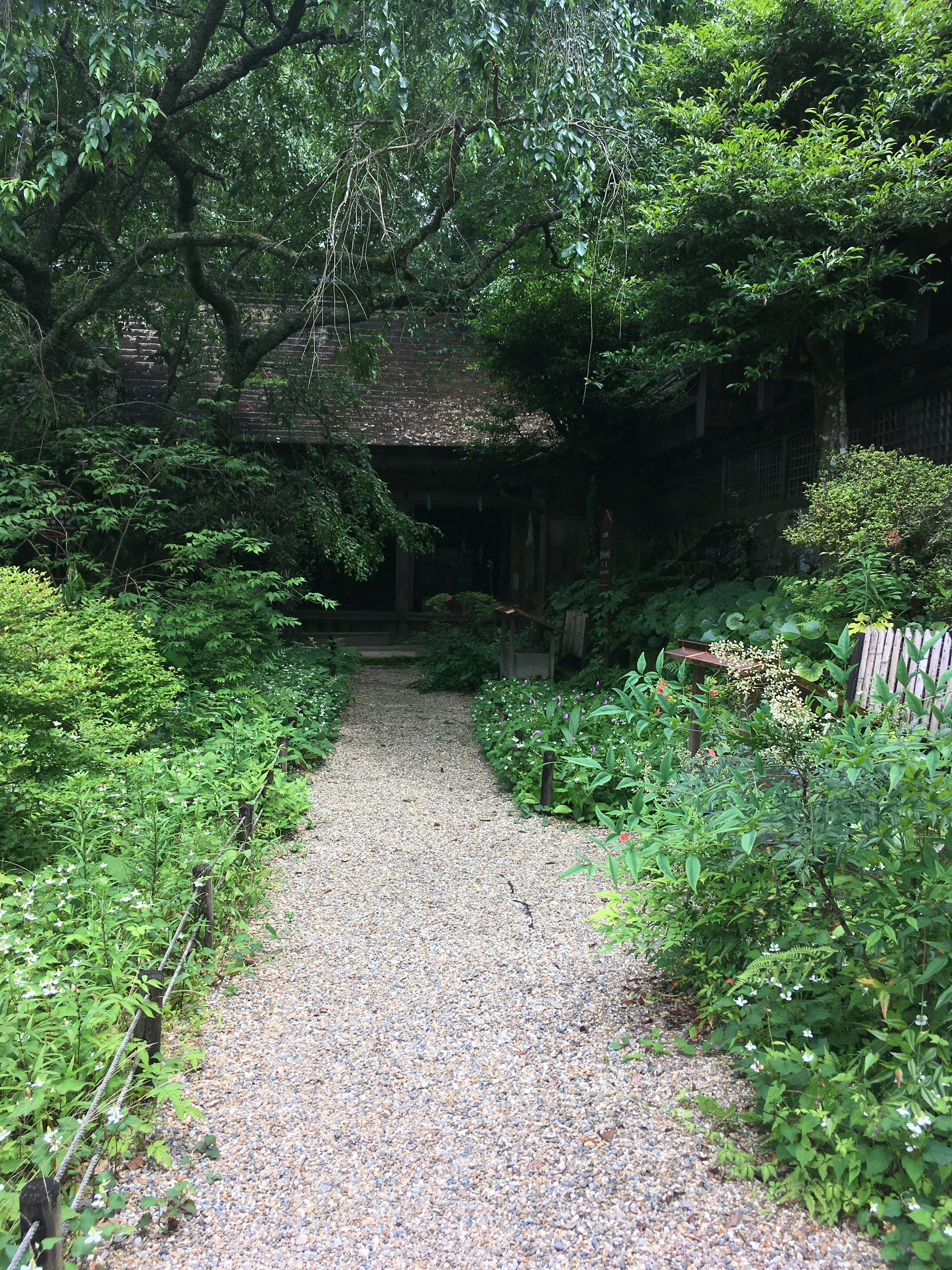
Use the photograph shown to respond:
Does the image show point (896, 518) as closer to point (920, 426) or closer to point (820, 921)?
point (920, 426)

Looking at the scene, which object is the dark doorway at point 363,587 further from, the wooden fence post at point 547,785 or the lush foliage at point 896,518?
the lush foliage at point 896,518

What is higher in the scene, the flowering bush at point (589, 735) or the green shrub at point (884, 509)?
the green shrub at point (884, 509)

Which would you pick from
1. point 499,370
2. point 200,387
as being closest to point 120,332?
point 200,387

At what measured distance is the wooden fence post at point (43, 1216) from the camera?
5.40ft

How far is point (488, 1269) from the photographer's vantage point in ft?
6.52

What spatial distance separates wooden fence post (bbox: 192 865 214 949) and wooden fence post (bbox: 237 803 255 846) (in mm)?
760

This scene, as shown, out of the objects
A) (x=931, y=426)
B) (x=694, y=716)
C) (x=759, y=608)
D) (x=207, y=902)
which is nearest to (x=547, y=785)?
(x=694, y=716)

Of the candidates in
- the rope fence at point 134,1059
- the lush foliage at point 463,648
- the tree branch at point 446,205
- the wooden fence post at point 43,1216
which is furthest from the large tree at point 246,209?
the wooden fence post at point 43,1216

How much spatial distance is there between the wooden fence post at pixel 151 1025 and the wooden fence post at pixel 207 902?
0.75 meters

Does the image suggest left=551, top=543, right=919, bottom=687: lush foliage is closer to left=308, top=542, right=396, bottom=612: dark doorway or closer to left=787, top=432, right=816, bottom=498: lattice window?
left=787, top=432, right=816, bottom=498: lattice window

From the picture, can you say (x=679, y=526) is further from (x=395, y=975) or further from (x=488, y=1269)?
(x=488, y=1269)

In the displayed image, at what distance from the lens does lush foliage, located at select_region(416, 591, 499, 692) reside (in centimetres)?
1082

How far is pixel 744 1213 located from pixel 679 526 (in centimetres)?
1014

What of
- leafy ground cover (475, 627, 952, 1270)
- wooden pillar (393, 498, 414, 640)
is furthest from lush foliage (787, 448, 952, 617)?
wooden pillar (393, 498, 414, 640)
